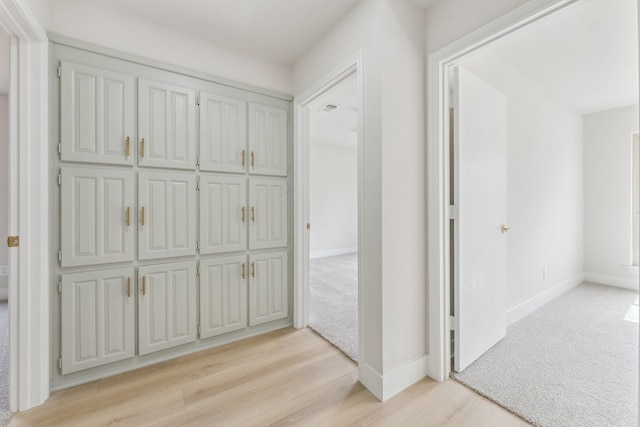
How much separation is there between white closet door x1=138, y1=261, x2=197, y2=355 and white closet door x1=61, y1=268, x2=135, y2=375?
65mm

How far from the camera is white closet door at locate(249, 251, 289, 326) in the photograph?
7.73 ft

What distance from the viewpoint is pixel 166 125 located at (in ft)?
6.46

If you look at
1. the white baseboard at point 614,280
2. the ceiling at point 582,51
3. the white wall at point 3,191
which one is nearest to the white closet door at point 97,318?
the white wall at point 3,191

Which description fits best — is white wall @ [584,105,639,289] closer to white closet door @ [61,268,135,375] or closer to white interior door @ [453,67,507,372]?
white interior door @ [453,67,507,372]

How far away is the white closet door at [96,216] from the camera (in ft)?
5.47

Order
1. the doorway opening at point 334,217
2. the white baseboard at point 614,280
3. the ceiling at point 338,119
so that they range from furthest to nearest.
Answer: the white baseboard at point 614,280, the ceiling at point 338,119, the doorway opening at point 334,217

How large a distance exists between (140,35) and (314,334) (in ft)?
8.94

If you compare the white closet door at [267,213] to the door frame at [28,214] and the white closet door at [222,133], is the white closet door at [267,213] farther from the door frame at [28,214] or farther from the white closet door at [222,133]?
the door frame at [28,214]

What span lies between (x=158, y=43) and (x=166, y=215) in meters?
1.27

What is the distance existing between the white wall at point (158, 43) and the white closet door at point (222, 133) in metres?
0.25

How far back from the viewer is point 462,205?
1.80 meters

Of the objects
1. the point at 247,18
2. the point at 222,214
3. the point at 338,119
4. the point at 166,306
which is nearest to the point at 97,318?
the point at 166,306

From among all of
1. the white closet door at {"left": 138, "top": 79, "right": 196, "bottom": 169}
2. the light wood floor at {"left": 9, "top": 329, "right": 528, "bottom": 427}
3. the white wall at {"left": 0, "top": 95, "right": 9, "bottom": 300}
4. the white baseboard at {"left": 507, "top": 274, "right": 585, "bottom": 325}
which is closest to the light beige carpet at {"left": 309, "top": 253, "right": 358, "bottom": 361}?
the light wood floor at {"left": 9, "top": 329, "right": 528, "bottom": 427}

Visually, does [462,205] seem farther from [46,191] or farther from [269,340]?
[46,191]
